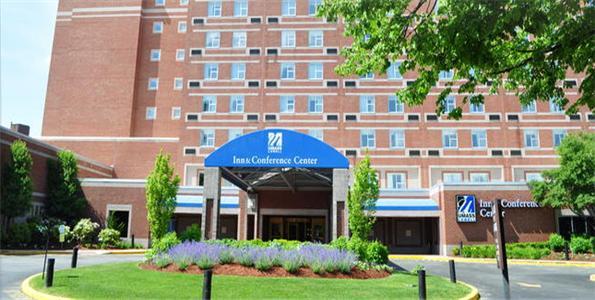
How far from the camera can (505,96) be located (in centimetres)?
4547

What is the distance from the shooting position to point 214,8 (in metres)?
49.8

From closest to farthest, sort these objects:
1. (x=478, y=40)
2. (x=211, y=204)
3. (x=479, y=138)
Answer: (x=478, y=40) → (x=211, y=204) → (x=479, y=138)

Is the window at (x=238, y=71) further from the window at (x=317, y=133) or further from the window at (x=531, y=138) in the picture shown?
the window at (x=531, y=138)

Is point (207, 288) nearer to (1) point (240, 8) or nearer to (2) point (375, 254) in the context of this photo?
(2) point (375, 254)

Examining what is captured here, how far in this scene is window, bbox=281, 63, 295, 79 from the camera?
47.4 metres

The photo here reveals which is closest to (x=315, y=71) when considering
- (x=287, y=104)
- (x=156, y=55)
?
(x=287, y=104)

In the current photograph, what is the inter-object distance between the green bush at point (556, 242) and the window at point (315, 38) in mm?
26995

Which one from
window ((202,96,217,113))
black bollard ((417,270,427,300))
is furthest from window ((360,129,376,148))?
black bollard ((417,270,427,300))

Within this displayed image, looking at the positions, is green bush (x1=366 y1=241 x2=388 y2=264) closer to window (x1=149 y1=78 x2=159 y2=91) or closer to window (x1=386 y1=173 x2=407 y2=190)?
window (x1=386 y1=173 x2=407 y2=190)

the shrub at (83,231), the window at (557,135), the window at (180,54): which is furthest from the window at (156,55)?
the window at (557,135)

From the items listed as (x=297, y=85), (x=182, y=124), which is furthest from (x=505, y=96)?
(x=182, y=124)

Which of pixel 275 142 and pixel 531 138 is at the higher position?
pixel 531 138

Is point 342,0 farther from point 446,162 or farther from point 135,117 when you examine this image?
point 135,117

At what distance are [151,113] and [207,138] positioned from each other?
34.6 feet
